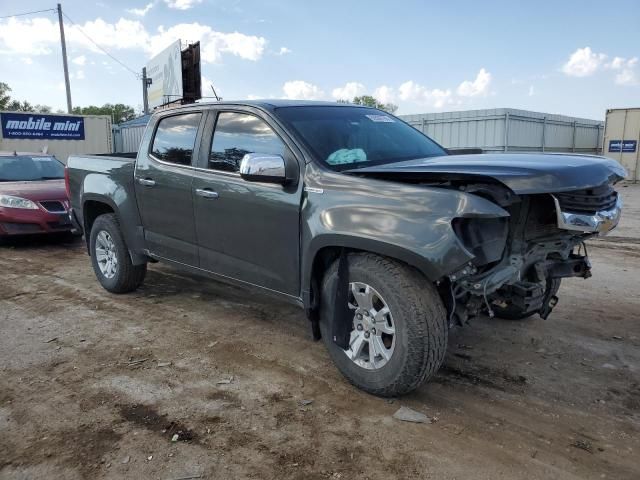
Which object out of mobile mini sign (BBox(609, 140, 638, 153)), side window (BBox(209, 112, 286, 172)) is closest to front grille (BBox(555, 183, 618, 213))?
side window (BBox(209, 112, 286, 172))

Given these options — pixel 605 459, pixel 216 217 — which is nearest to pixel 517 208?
pixel 605 459

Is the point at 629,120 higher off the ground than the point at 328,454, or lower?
higher

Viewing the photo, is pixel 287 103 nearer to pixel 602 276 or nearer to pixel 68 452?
pixel 68 452

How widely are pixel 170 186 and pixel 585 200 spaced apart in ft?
10.6

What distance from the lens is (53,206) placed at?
851cm

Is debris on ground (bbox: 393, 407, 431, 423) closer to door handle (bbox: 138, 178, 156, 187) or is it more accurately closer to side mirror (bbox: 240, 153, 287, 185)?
side mirror (bbox: 240, 153, 287, 185)

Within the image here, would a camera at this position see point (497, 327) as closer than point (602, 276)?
Yes

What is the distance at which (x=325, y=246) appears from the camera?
345 cm

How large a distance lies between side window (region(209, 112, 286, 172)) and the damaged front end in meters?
1.53

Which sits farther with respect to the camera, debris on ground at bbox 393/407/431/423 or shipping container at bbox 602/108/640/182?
shipping container at bbox 602/108/640/182

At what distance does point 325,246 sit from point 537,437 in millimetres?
1640

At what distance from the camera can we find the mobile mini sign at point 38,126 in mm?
20594

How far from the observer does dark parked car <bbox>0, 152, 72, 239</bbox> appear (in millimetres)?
8250

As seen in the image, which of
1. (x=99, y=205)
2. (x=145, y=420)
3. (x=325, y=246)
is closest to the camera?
(x=145, y=420)
